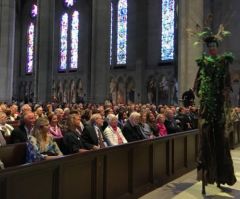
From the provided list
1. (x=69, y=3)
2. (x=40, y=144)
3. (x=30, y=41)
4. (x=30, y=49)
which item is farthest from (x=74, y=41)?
(x=40, y=144)

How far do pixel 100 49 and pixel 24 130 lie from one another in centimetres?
1259

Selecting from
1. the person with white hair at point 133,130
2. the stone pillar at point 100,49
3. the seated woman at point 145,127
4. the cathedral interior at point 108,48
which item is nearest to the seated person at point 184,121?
the seated woman at point 145,127

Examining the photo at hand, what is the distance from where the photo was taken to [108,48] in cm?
1950

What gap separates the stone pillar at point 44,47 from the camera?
76.3 ft

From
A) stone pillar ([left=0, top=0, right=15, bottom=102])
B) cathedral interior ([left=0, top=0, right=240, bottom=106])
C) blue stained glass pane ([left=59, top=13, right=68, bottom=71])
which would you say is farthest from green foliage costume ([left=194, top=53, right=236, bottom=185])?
blue stained glass pane ([left=59, top=13, right=68, bottom=71])

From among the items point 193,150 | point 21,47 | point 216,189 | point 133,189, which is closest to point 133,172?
point 133,189

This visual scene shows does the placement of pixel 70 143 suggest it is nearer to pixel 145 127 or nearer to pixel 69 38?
pixel 145 127

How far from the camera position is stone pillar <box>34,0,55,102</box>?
916 inches

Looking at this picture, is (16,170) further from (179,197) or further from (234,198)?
(234,198)

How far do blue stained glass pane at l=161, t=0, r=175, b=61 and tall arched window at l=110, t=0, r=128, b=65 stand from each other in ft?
12.5

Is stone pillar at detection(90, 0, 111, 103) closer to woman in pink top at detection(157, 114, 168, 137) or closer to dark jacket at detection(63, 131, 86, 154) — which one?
woman in pink top at detection(157, 114, 168, 137)

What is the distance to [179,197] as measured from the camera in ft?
21.1

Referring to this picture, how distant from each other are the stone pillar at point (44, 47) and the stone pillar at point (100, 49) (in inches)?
Result: 189

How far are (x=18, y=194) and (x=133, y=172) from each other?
2772mm
